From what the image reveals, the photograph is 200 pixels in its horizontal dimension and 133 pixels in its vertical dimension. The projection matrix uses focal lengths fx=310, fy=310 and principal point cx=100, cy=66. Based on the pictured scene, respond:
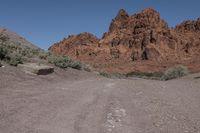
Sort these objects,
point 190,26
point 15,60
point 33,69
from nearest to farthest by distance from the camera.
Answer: point 33,69, point 15,60, point 190,26

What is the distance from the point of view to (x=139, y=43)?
317 ft

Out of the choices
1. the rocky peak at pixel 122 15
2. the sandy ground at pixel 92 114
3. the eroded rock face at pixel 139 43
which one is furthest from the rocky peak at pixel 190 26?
the sandy ground at pixel 92 114

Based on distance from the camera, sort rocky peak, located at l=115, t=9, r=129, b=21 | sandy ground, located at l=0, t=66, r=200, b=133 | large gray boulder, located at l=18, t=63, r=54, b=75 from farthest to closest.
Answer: rocky peak, located at l=115, t=9, r=129, b=21 → large gray boulder, located at l=18, t=63, r=54, b=75 → sandy ground, located at l=0, t=66, r=200, b=133

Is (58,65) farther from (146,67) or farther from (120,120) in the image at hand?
(146,67)

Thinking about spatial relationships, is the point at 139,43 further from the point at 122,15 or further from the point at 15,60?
the point at 15,60

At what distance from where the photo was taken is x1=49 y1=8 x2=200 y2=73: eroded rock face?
3730 inches

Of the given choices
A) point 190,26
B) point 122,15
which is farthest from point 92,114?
point 190,26

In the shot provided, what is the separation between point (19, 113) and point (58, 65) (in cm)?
1430

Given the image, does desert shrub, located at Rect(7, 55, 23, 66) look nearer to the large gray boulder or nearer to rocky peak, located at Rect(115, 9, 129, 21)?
the large gray boulder

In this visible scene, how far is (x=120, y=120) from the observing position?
7.18 metres

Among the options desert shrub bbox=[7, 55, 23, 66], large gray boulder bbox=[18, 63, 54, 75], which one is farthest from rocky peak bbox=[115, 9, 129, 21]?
large gray boulder bbox=[18, 63, 54, 75]

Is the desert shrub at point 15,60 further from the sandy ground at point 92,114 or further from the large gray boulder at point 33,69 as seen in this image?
the sandy ground at point 92,114

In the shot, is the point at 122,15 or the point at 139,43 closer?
the point at 139,43

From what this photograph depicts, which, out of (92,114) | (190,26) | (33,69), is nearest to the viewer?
(92,114)
